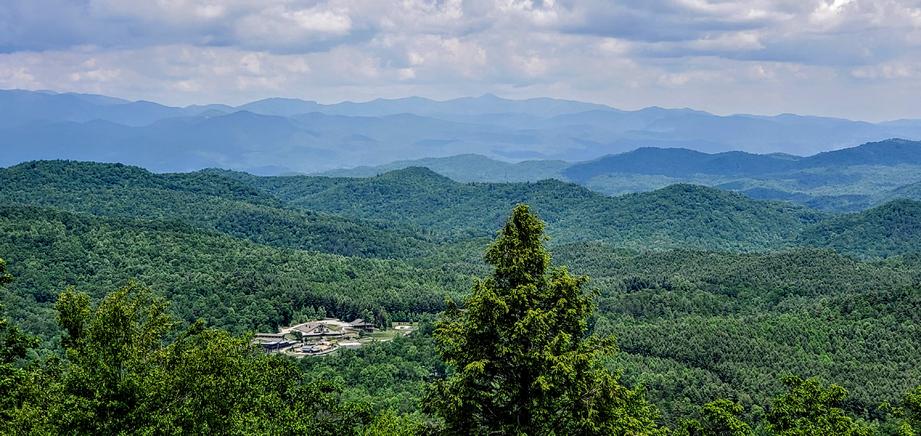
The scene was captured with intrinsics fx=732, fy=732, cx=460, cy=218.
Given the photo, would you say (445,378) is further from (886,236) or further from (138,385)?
(886,236)

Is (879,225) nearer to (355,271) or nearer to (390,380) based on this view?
(355,271)

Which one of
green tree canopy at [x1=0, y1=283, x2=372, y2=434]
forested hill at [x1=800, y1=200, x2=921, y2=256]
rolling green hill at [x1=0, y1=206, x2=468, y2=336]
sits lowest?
forested hill at [x1=800, y1=200, x2=921, y2=256]

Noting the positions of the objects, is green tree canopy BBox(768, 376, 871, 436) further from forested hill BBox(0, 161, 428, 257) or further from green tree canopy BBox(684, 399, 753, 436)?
forested hill BBox(0, 161, 428, 257)

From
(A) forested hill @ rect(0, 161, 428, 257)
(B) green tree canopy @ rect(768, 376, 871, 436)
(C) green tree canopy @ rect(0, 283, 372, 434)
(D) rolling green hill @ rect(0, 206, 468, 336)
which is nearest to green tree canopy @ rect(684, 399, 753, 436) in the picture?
(B) green tree canopy @ rect(768, 376, 871, 436)

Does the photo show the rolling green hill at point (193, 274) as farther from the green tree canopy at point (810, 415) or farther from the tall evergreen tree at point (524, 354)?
the tall evergreen tree at point (524, 354)

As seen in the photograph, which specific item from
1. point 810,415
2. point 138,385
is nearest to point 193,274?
point 138,385

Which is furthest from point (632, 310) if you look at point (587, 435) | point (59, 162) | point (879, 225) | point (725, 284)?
point (59, 162)
